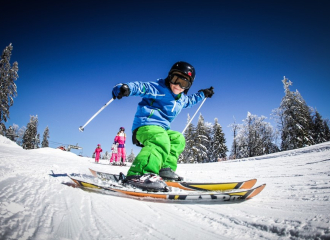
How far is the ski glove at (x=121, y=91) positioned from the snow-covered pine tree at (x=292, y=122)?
2727 centimetres

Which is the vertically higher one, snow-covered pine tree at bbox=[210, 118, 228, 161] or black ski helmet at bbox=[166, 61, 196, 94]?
snow-covered pine tree at bbox=[210, 118, 228, 161]

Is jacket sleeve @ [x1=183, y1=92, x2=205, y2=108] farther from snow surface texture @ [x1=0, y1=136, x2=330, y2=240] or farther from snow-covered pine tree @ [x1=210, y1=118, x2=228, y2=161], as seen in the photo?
snow-covered pine tree @ [x1=210, y1=118, x2=228, y2=161]

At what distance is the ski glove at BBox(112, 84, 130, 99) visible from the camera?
2.01 metres

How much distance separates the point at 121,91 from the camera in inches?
80.0

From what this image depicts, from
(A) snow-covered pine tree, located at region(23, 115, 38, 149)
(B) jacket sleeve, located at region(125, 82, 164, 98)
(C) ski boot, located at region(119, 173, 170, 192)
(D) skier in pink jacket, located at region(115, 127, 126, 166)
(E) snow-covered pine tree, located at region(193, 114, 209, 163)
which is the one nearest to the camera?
(C) ski boot, located at region(119, 173, 170, 192)

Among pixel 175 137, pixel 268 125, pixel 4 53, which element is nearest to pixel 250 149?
pixel 268 125

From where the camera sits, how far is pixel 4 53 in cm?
2114

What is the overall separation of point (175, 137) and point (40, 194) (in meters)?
1.87

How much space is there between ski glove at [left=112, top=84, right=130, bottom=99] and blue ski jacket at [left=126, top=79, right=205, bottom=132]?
0.08 metres

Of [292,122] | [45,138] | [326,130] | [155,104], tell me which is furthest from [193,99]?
[45,138]

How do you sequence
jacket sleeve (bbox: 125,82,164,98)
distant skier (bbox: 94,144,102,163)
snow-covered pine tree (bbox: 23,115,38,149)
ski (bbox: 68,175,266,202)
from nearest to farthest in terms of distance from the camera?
ski (bbox: 68,175,266,202) → jacket sleeve (bbox: 125,82,164,98) → distant skier (bbox: 94,144,102,163) → snow-covered pine tree (bbox: 23,115,38,149)

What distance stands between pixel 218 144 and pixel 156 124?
29.7 m

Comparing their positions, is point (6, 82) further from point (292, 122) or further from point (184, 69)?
point (292, 122)

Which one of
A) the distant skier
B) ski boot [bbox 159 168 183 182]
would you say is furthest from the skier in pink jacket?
ski boot [bbox 159 168 183 182]
